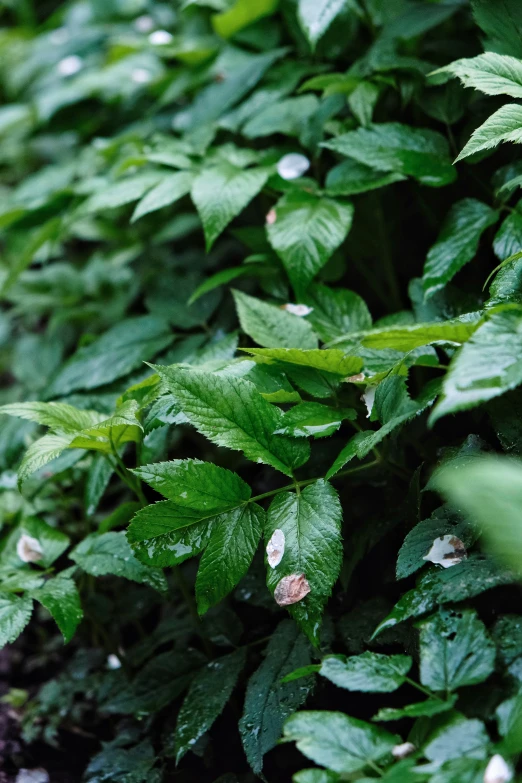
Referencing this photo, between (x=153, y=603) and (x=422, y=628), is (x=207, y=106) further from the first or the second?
(x=422, y=628)

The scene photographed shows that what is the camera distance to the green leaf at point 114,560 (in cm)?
95

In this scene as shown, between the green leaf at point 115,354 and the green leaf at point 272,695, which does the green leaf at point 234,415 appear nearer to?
the green leaf at point 272,695

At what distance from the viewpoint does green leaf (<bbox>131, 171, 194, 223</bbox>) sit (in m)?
1.25

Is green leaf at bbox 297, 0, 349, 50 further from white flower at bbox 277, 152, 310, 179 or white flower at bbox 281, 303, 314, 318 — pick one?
white flower at bbox 281, 303, 314, 318

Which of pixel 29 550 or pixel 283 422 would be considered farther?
pixel 29 550

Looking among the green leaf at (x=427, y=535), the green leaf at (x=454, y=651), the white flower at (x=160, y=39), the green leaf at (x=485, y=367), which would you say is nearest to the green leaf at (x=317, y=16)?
the white flower at (x=160, y=39)

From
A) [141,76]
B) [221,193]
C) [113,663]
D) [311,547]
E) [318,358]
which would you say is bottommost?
[113,663]

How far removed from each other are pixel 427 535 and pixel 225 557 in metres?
0.27

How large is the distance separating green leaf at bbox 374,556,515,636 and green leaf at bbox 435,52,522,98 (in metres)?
0.66

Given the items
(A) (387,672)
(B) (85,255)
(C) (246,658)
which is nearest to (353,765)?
(A) (387,672)

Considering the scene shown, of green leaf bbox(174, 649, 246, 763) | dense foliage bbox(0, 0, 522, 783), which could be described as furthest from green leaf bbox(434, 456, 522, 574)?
green leaf bbox(174, 649, 246, 763)

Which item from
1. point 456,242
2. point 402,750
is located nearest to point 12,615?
point 402,750

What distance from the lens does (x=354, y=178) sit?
1.21 m

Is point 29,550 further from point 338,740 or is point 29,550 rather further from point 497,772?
point 497,772
